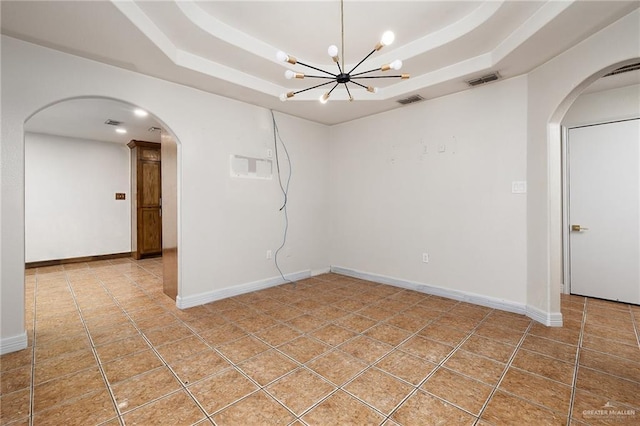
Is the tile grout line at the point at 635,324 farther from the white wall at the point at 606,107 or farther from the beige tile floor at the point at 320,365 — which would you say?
the white wall at the point at 606,107

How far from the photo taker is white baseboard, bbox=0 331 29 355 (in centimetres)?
232

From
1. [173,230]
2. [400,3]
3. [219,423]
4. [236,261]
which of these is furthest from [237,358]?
[400,3]

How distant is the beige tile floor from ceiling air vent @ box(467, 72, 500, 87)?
8.69 feet

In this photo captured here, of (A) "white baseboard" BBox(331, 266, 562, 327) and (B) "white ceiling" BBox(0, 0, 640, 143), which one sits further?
(A) "white baseboard" BBox(331, 266, 562, 327)

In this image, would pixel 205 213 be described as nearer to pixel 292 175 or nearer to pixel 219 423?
pixel 292 175

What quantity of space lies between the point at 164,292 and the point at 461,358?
376 centimetres

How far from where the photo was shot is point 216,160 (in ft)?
12.1

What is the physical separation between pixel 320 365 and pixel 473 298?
2332mm

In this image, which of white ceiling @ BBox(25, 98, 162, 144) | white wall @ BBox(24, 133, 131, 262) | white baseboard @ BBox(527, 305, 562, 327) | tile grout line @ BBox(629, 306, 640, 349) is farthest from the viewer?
white wall @ BBox(24, 133, 131, 262)

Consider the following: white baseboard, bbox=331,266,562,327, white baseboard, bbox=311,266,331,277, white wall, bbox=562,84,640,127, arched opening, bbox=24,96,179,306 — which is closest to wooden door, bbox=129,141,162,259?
arched opening, bbox=24,96,179,306

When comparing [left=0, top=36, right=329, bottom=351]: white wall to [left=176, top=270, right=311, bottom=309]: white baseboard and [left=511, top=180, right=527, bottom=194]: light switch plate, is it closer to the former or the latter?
[left=176, top=270, right=311, bottom=309]: white baseboard

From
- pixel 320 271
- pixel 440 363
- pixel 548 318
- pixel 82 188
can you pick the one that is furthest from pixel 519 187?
pixel 82 188

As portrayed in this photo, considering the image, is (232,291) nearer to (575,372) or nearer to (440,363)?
(440,363)

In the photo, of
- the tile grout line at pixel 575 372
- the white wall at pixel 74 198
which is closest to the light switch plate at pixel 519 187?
the tile grout line at pixel 575 372
